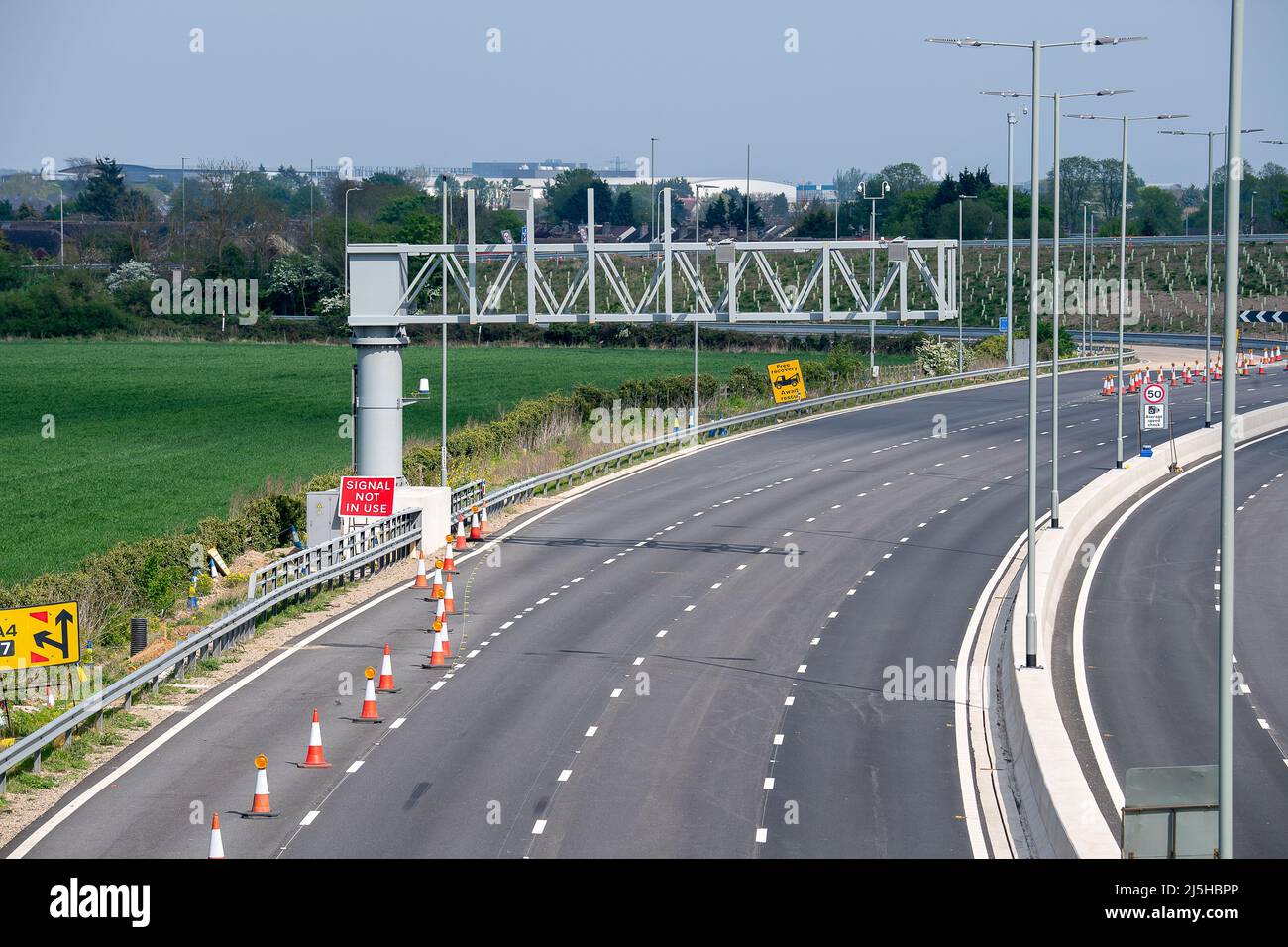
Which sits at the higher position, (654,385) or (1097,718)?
(654,385)

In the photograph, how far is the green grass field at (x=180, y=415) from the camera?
46.6m

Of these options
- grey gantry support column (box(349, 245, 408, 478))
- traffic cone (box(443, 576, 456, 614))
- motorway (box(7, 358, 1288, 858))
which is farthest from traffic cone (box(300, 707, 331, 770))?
grey gantry support column (box(349, 245, 408, 478))

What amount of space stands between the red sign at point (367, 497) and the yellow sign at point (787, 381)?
2987 cm

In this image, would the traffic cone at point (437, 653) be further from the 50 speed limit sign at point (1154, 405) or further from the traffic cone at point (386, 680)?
the 50 speed limit sign at point (1154, 405)

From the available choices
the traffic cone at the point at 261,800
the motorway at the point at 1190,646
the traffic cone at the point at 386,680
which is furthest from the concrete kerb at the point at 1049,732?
the traffic cone at the point at 386,680

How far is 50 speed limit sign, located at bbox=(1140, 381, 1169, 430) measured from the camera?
2057 inches

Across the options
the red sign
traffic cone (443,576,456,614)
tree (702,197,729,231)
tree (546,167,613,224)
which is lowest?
traffic cone (443,576,456,614)

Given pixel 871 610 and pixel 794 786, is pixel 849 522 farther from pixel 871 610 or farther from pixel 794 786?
pixel 794 786

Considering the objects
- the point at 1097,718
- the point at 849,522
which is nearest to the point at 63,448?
the point at 849,522

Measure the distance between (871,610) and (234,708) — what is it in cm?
1346

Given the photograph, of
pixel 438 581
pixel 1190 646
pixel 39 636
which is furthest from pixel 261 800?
pixel 1190 646

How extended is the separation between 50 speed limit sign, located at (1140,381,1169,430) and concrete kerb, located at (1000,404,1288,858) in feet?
27.8

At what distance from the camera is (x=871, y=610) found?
32.7 metres

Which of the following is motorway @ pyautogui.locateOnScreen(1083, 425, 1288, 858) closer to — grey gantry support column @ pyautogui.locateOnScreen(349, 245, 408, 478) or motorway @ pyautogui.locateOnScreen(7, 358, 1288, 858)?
motorway @ pyautogui.locateOnScreen(7, 358, 1288, 858)
